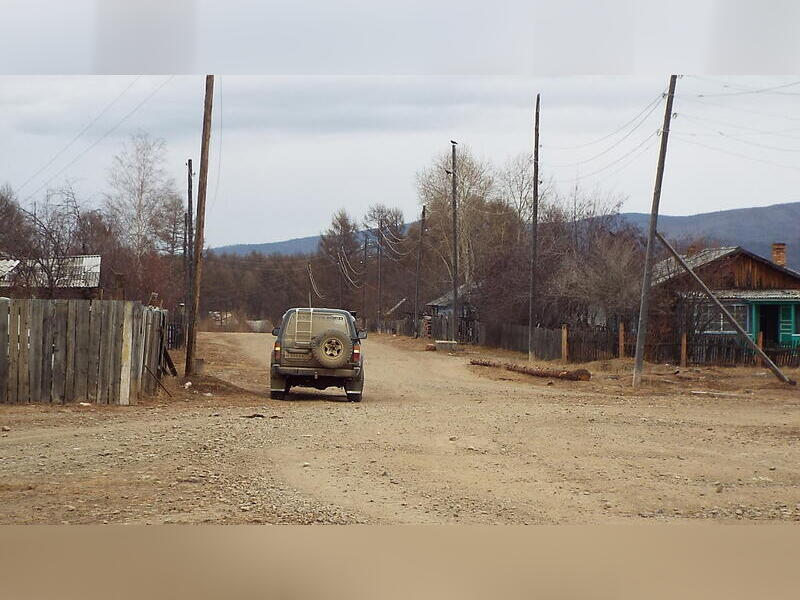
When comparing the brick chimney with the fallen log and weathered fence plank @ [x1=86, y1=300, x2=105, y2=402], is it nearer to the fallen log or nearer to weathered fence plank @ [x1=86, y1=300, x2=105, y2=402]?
the fallen log

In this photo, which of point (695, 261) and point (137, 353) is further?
point (695, 261)

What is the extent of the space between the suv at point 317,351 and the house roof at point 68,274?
7221 millimetres

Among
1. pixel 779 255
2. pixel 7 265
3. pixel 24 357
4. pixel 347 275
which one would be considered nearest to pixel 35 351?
pixel 24 357

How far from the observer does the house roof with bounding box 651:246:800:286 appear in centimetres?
2909

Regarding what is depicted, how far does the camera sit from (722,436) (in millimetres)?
12297

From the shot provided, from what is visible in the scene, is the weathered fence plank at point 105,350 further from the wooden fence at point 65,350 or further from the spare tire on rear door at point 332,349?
the spare tire on rear door at point 332,349

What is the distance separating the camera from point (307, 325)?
627 inches

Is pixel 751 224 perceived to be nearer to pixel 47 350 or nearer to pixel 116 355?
pixel 116 355

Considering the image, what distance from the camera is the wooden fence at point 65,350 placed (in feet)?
45.5

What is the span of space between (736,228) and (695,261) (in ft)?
37.8

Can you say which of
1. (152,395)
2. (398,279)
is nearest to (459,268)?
(398,279)

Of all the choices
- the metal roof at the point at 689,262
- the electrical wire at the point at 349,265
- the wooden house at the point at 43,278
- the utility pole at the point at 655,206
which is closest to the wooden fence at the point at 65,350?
the electrical wire at the point at 349,265

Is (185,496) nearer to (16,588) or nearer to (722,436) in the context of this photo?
(16,588)

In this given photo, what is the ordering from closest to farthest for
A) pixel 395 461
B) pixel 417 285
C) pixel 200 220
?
1. pixel 395 461
2. pixel 200 220
3. pixel 417 285
